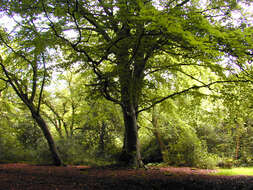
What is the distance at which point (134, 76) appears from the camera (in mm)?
8172

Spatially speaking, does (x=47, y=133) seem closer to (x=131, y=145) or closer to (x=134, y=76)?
(x=131, y=145)

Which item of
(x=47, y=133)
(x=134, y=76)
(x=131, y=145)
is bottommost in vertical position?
(x=131, y=145)

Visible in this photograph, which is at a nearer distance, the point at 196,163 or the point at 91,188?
the point at 91,188

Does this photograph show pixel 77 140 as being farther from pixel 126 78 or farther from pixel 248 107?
pixel 248 107

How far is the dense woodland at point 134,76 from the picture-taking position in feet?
20.3

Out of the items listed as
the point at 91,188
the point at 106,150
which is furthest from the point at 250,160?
the point at 91,188

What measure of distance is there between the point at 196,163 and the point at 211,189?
442 inches

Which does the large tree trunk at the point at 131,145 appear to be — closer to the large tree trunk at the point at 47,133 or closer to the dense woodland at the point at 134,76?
the dense woodland at the point at 134,76

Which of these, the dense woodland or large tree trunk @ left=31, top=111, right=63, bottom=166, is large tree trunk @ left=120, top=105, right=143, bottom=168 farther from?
large tree trunk @ left=31, top=111, right=63, bottom=166

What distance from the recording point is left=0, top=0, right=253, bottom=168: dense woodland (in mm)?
6199

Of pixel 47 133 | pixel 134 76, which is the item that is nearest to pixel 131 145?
pixel 134 76

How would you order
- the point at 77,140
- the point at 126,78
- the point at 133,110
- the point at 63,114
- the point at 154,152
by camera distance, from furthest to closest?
the point at 63,114, the point at 154,152, the point at 77,140, the point at 133,110, the point at 126,78

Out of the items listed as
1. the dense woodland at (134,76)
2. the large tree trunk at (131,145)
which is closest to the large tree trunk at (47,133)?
the dense woodland at (134,76)

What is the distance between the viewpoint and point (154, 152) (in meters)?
18.1
